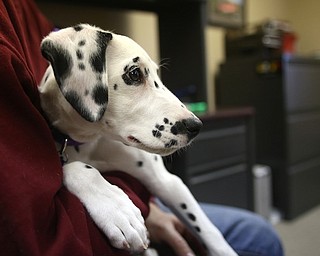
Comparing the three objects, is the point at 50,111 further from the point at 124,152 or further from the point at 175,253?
the point at 175,253

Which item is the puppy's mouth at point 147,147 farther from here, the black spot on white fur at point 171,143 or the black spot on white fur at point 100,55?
the black spot on white fur at point 100,55

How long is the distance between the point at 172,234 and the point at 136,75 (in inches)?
16.9

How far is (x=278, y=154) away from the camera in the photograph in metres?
2.71

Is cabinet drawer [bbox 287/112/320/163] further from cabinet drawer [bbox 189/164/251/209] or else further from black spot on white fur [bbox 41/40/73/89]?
black spot on white fur [bbox 41/40/73/89]

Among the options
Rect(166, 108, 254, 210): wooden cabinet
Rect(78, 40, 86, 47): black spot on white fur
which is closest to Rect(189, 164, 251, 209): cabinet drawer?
Rect(166, 108, 254, 210): wooden cabinet

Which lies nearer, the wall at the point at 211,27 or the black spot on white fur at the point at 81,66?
the black spot on white fur at the point at 81,66

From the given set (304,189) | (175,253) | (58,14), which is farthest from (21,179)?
(304,189)

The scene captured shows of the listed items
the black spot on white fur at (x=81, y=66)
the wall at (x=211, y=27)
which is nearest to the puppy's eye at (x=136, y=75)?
the black spot on white fur at (x=81, y=66)

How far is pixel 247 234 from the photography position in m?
1.05

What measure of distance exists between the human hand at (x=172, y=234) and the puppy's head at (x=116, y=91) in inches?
12.4

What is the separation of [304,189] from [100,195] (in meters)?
2.51

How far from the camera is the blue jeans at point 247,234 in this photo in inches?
40.3

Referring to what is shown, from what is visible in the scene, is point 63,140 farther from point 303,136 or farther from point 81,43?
point 303,136

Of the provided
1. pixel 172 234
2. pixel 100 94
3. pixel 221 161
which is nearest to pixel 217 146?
pixel 221 161
